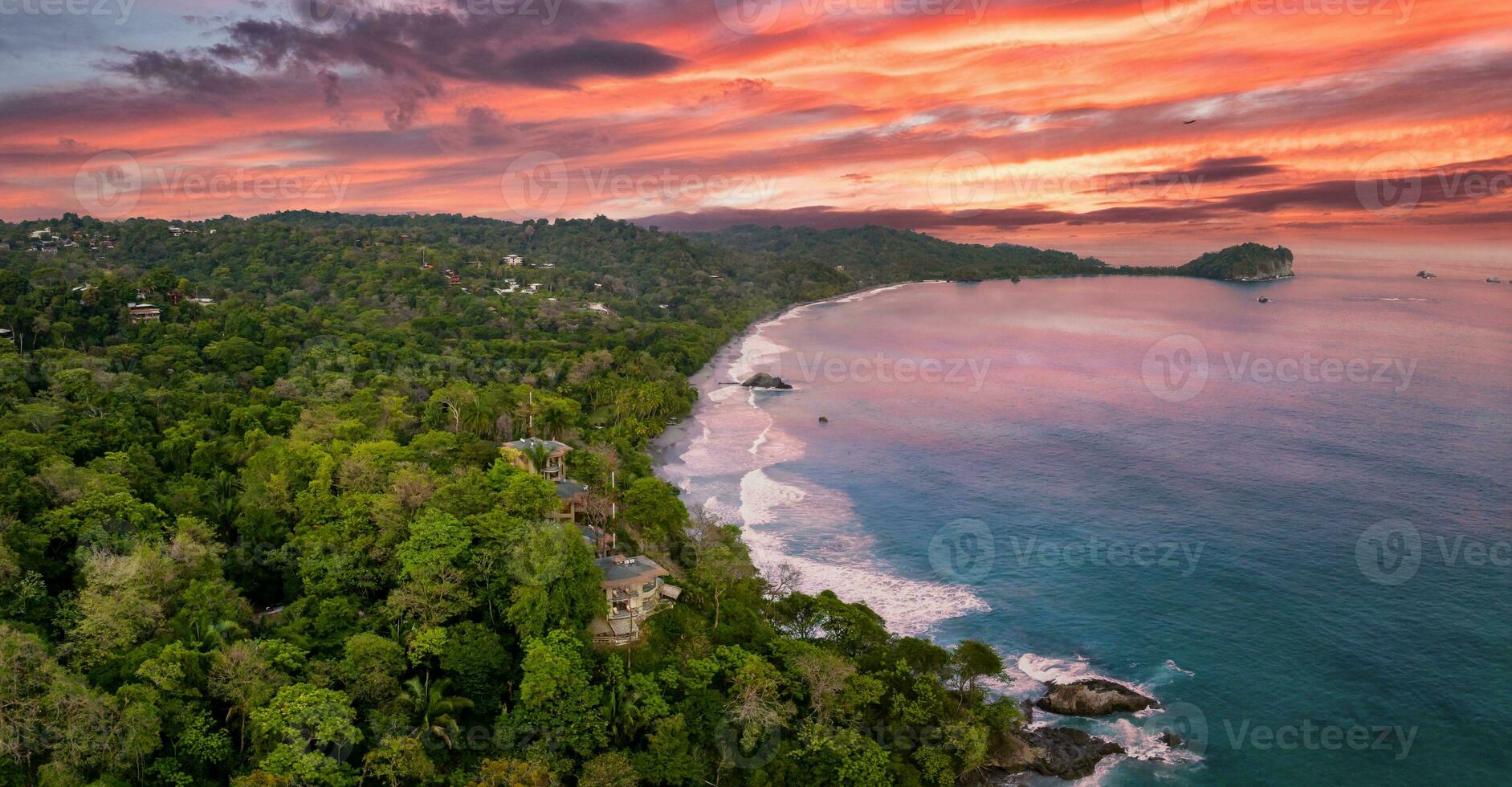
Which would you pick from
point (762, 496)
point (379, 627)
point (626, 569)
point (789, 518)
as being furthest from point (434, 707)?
point (762, 496)

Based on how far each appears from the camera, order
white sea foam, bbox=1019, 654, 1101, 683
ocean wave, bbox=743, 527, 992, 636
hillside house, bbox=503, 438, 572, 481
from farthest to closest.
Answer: hillside house, bbox=503, 438, 572, 481, ocean wave, bbox=743, 527, 992, 636, white sea foam, bbox=1019, 654, 1101, 683

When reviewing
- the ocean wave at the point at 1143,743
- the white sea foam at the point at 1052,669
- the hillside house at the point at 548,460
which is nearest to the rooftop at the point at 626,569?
the hillside house at the point at 548,460

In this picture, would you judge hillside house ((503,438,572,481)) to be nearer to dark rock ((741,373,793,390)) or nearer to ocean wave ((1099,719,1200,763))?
ocean wave ((1099,719,1200,763))

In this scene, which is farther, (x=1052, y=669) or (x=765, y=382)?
(x=765, y=382)

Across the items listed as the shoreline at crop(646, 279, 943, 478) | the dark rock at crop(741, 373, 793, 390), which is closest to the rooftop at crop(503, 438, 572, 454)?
the shoreline at crop(646, 279, 943, 478)

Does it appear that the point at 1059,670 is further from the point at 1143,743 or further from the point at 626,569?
the point at 626,569

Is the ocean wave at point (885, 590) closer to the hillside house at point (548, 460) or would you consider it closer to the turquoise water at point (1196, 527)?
the turquoise water at point (1196, 527)
